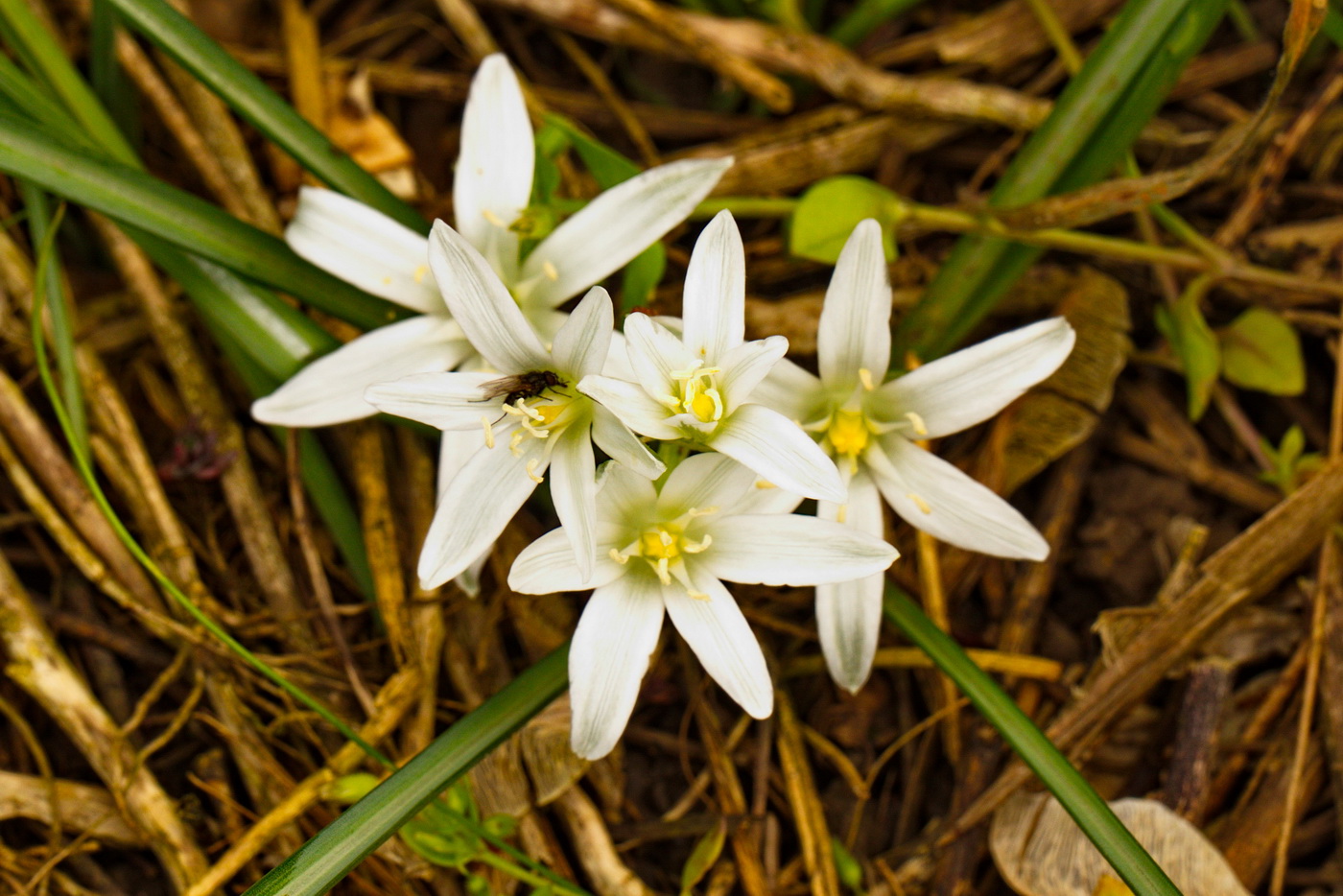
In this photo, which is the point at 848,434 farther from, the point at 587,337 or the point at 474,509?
the point at 474,509

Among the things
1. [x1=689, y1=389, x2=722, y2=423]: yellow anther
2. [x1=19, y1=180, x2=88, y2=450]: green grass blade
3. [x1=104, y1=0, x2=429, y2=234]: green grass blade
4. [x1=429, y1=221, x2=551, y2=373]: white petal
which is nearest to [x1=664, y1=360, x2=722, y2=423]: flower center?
[x1=689, y1=389, x2=722, y2=423]: yellow anther

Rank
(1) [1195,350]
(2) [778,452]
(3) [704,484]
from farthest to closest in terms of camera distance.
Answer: (1) [1195,350], (3) [704,484], (2) [778,452]

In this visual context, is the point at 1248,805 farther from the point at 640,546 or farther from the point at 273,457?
the point at 273,457

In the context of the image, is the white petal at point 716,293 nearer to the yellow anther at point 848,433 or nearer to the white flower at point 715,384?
the white flower at point 715,384

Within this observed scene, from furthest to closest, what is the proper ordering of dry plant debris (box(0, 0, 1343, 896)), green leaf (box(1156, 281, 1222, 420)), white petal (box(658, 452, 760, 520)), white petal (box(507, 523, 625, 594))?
green leaf (box(1156, 281, 1222, 420)) < dry plant debris (box(0, 0, 1343, 896)) < white petal (box(658, 452, 760, 520)) < white petal (box(507, 523, 625, 594))

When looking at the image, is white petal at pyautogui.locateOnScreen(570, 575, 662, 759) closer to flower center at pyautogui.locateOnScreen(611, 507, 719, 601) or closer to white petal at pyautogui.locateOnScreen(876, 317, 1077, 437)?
flower center at pyautogui.locateOnScreen(611, 507, 719, 601)

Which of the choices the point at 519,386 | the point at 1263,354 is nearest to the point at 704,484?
the point at 519,386
